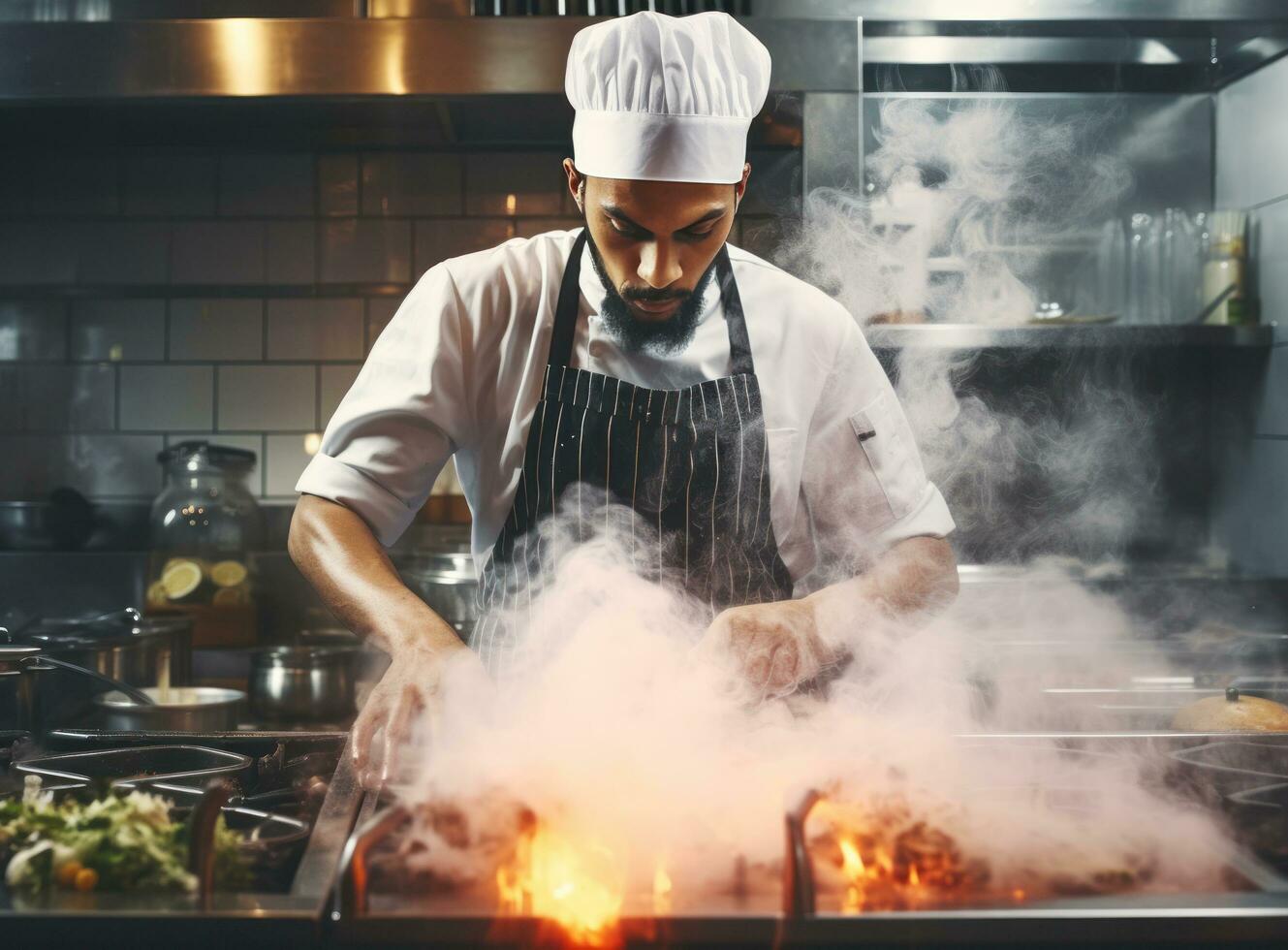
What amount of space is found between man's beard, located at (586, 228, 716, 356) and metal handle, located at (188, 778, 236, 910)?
3.32 ft

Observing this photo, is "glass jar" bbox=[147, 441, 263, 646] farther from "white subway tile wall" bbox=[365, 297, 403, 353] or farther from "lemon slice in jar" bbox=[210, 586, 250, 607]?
"white subway tile wall" bbox=[365, 297, 403, 353]

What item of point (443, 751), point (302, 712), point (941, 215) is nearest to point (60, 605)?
point (302, 712)

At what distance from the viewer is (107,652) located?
2.16 m

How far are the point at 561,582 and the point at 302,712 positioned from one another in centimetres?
81

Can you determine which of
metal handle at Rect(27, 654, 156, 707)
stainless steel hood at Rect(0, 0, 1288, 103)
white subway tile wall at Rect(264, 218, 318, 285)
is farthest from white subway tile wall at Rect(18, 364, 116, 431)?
metal handle at Rect(27, 654, 156, 707)

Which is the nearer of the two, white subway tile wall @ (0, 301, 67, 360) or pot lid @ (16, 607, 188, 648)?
pot lid @ (16, 607, 188, 648)

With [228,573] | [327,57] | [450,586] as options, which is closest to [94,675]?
[450,586]

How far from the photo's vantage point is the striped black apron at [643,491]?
1.79 m

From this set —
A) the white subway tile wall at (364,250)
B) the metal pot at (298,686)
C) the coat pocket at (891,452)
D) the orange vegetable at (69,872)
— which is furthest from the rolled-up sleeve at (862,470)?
the white subway tile wall at (364,250)

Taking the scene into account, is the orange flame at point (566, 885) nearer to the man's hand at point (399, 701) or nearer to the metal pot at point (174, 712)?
the man's hand at point (399, 701)

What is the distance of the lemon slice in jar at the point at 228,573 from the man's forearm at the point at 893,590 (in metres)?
1.75

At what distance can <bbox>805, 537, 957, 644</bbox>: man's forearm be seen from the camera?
65.8 inches

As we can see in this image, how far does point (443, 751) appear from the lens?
4.19 ft

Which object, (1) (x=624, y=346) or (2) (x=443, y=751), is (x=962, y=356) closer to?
(1) (x=624, y=346)
